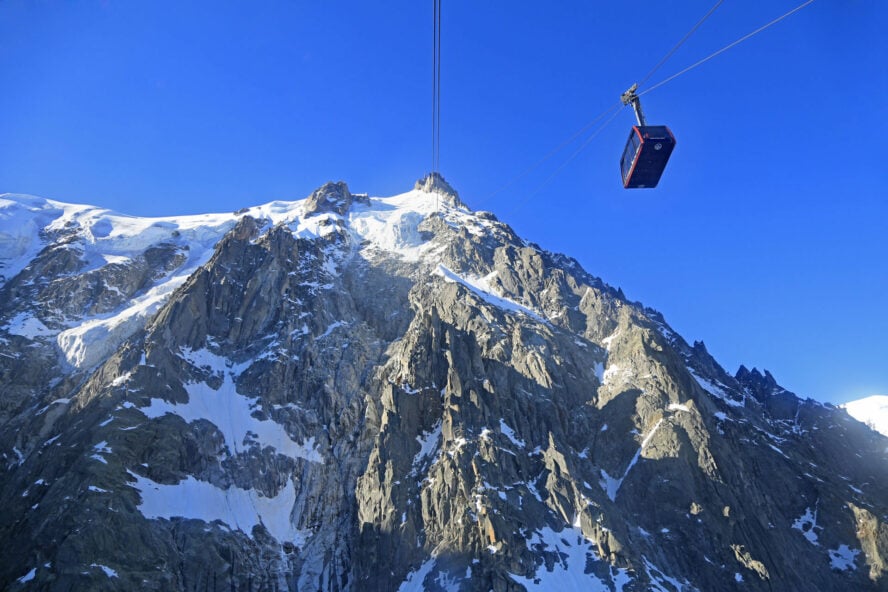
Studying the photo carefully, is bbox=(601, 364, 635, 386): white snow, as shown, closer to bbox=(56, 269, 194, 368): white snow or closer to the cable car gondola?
the cable car gondola

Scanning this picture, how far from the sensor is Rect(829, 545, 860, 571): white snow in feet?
292

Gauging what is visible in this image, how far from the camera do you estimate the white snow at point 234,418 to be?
103m

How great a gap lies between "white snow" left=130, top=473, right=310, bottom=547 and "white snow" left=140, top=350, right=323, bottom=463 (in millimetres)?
7486

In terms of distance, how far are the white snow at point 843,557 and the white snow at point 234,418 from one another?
79.5m

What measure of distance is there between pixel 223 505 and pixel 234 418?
19404 millimetres

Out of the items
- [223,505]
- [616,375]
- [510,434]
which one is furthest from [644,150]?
[616,375]

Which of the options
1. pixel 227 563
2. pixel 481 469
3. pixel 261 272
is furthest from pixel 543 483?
pixel 261 272

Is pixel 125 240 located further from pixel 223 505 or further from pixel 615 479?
pixel 615 479

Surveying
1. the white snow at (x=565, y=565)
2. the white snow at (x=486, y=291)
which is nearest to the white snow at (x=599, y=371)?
the white snow at (x=486, y=291)

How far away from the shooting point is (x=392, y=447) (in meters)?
95.1

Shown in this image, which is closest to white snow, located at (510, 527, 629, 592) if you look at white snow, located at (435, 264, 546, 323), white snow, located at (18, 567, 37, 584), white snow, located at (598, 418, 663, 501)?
white snow, located at (598, 418, 663, 501)

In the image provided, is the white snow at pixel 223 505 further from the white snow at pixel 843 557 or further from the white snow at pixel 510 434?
the white snow at pixel 843 557

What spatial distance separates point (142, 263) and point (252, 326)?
2220 inches

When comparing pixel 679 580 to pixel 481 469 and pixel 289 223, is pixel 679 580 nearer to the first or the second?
pixel 481 469
